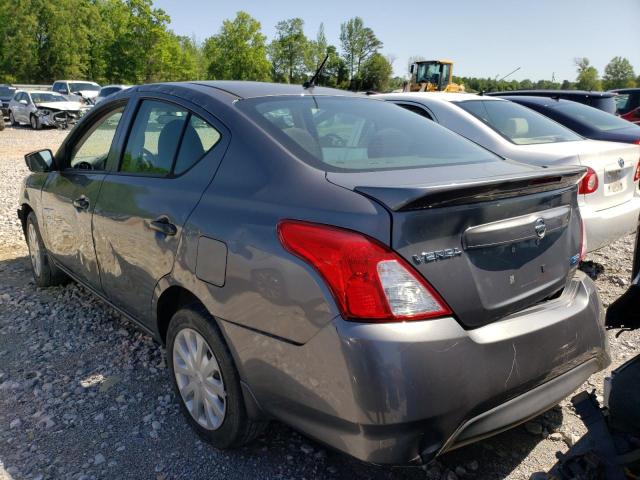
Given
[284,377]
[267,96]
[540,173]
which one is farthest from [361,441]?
[267,96]

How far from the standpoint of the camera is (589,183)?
4.46m

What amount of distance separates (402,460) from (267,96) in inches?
72.4

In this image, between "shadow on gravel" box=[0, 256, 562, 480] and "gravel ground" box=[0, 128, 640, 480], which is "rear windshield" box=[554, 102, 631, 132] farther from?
"shadow on gravel" box=[0, 256, 562, 480]

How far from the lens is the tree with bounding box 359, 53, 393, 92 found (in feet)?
299

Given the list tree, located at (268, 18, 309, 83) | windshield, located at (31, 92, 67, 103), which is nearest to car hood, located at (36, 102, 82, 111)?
windshield, located at (31, 92, 67, 103)

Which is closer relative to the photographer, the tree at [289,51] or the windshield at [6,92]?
the windshield at [6,92]

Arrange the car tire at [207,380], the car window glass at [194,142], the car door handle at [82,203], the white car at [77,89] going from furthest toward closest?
the white car at [77,89] → the car door handle at [82,203] → the car window glass at [194,142] → the car tire at [207,380]

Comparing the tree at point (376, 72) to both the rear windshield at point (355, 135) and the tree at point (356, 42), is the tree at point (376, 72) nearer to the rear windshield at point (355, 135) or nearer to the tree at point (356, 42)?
the tree at point (356, 42)

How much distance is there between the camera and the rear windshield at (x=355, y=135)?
90.4 inches

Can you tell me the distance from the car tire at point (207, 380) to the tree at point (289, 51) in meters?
75.7

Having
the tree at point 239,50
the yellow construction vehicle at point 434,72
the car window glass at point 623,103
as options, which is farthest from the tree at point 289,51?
the car window glass at point 623,103

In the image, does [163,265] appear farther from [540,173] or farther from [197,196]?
[540,173]

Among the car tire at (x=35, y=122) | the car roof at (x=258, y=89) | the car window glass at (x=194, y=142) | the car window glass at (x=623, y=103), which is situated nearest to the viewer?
the car window glass at (x=194, y=142)

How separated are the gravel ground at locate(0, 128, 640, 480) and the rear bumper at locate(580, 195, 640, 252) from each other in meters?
1.00
